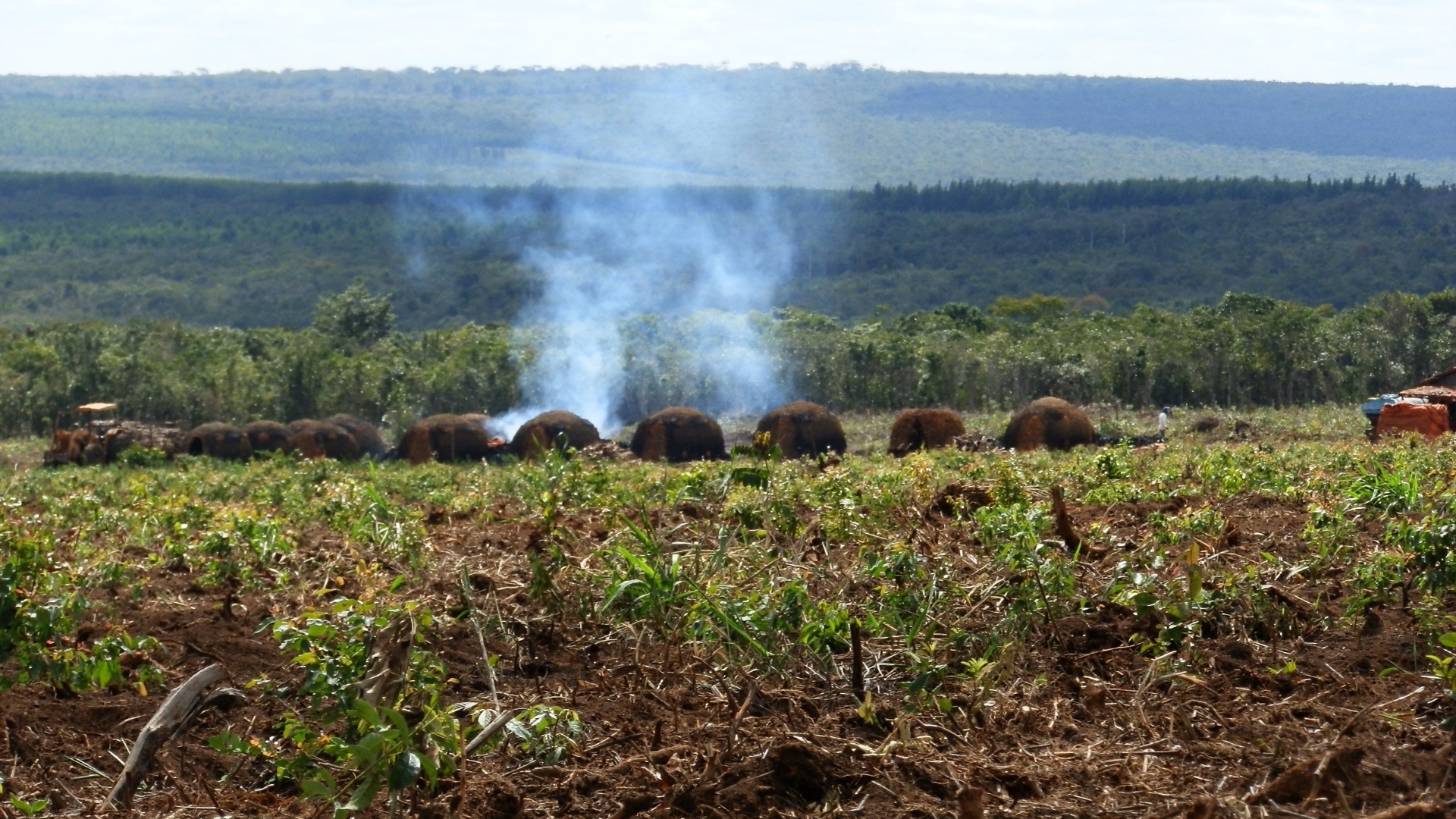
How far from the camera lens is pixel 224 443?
82.7 feet

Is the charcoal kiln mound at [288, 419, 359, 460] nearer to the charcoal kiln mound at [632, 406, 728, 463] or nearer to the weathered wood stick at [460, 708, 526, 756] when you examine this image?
the charcoal kiln mound at [632, 406, 728, 463]

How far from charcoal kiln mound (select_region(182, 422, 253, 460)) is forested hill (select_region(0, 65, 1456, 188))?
84159 millimetres

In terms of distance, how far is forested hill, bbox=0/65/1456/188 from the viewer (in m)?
120

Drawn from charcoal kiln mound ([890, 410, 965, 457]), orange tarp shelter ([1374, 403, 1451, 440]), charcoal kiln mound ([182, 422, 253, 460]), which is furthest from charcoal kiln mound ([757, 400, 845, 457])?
charcoal kiln mound ([182, 422, 253, 460])

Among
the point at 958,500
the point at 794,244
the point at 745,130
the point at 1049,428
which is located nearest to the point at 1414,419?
the point at 1049,428

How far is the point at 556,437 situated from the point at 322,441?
16.5 feet

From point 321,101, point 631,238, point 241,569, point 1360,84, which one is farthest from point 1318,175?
point 241,569

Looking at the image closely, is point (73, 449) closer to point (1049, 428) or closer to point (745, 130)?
point (1049, 428)

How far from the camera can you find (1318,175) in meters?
122

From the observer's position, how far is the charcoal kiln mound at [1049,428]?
23.0 meters

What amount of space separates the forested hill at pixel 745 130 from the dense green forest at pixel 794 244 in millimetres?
23422

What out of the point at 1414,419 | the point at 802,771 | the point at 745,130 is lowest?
the point at 1414,419

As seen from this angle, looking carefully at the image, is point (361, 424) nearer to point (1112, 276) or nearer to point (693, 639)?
point (693, 639)

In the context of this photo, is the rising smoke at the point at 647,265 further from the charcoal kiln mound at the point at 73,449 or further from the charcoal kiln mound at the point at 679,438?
the charcoal kiln mound at the point at 73,449
